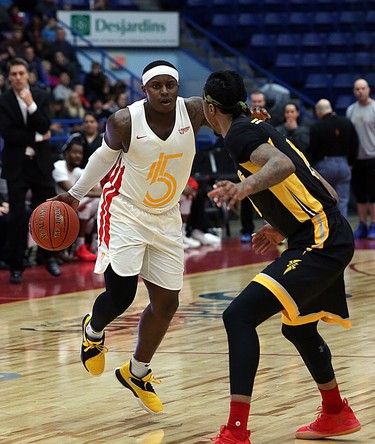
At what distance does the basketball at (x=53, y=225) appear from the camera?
20.4 ft

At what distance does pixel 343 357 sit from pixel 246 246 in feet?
24.1

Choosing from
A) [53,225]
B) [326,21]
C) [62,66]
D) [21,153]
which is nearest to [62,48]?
[62,66]

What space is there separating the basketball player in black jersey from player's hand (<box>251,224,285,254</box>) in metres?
0.01

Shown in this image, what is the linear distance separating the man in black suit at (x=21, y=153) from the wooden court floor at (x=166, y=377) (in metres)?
0.70

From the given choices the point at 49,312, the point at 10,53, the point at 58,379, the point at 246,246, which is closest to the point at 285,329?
the point at 58,379

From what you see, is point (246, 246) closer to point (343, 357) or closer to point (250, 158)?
point (343, 357)

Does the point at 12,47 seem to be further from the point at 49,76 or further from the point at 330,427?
the point at 330,427

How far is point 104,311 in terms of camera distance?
18.6 ft

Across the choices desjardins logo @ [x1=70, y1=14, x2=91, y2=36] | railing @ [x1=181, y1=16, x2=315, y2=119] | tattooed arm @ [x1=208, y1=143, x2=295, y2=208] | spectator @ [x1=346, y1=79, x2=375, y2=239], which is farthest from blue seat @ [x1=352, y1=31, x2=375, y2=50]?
tattooed arm @ [x1=208, y1=143, x2=295, y2=208]

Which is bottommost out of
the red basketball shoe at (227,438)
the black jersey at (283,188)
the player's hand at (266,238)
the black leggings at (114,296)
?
the red basketball shoe at (227,438)

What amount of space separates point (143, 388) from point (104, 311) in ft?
1.42

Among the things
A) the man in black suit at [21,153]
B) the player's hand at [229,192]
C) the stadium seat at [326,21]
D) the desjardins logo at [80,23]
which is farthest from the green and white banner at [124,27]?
the player's hand at [229,192]

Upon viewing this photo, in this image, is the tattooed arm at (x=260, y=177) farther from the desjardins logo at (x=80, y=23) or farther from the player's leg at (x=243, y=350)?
the desjardins logo at (x=80, y=23)

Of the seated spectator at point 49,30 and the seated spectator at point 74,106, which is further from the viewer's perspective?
the seated spectator at point 49,30
